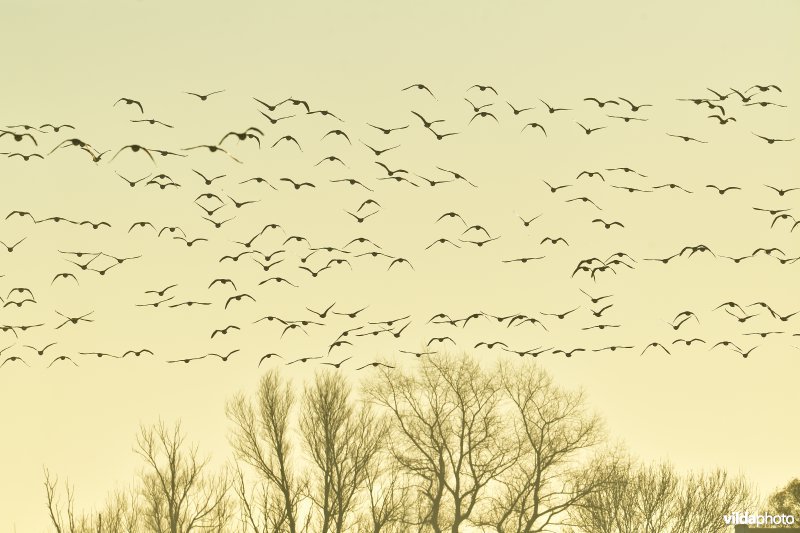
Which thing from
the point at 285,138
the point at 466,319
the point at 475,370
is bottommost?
the point at 466,319

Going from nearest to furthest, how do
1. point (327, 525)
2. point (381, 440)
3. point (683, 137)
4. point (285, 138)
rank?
point (285, 138) < point (683, 137) < point (327, 525) < point (381, 440)

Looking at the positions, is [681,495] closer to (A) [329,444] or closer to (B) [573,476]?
(B) [573,476]

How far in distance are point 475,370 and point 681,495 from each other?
9575mm

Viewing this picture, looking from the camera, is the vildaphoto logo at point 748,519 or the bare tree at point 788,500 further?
the bare tree at point 788,500

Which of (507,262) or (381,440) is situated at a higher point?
(381,440)

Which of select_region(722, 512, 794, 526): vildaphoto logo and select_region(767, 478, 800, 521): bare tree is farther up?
select_region(767, 478, 800, 521): bare tree

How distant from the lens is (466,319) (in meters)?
23.7

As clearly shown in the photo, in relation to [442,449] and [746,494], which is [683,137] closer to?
[442,449]

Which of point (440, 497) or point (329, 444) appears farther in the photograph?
point (440, 497)

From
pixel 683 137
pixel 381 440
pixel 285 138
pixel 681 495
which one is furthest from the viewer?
pixel 681 495

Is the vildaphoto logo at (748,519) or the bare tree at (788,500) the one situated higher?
the bare tree at (788,500)

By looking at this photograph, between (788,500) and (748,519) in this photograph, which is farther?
(788,500)

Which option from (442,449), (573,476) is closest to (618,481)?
(573,476)

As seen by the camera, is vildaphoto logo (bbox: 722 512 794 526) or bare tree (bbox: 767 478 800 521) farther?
bare tree (bbox: 767 478 800 521)
